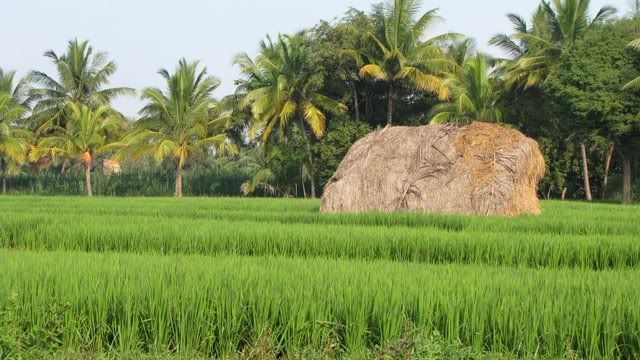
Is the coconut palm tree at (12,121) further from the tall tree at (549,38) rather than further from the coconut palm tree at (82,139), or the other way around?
the tall tree at (549,38)

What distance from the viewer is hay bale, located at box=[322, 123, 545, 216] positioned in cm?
1133

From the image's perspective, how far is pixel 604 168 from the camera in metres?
25.6

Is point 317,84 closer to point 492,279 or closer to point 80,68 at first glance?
point 80,68

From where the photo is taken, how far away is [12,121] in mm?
30281

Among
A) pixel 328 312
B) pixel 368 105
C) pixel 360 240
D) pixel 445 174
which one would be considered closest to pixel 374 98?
pixel 368 105

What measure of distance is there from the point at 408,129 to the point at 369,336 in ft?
32.7

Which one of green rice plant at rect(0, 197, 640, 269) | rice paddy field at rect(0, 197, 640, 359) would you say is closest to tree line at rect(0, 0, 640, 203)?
green rice plant at rect(0, 197, 640, 269)

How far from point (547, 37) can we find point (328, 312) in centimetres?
2227

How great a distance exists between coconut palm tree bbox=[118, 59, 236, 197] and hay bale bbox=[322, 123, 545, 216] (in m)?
13.7

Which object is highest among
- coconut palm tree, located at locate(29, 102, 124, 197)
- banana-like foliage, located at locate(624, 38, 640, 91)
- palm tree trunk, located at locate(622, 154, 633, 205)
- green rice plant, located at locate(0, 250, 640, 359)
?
banana-like foliage, located at locate(624, 38, 640, 91)

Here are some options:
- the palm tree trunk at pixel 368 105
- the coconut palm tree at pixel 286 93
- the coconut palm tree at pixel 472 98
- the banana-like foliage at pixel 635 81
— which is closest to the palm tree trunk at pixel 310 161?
the coconut palm tree at pixel 286 93

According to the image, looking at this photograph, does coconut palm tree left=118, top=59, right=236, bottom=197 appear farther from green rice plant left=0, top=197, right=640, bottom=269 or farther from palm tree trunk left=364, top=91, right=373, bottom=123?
green rice plant left=0, top=197, right=640, bottom=269

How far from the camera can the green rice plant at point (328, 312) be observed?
3.37 metres

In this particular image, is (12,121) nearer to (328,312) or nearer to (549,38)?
(549,38)
